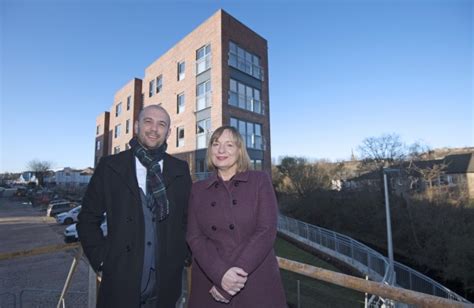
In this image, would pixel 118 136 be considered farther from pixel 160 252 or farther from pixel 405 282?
pixel 160 252

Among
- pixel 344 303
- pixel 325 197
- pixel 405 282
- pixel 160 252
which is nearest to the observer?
pixel 160 252

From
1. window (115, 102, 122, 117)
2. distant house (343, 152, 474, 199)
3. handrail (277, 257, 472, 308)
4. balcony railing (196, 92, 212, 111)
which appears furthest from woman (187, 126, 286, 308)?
window (115, 102, 122, 117)

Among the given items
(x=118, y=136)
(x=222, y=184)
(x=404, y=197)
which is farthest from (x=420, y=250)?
(x=118, y=136)

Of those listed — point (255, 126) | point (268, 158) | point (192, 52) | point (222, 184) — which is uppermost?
point (192, 52)

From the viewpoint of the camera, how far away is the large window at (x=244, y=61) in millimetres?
19547

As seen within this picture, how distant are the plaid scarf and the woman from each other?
0.22 meters

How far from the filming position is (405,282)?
Answer: 45.4ft

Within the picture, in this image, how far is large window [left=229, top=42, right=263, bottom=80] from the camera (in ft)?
64.1

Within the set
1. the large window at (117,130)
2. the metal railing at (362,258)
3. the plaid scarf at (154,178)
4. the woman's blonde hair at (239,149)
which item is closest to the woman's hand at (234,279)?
the plaid scarf at (154,178)

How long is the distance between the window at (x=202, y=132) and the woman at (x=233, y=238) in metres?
16.8

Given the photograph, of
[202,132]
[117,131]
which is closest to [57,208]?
[117,131]

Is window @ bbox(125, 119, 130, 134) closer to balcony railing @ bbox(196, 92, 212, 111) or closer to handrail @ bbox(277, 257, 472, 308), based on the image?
balcony railing @ bbox(196, 92, 212, 111)

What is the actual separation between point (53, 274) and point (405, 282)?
15654mm

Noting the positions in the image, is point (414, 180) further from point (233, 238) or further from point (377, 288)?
point (233, 238)
